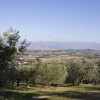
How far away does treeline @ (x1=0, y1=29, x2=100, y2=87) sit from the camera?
1918 inches

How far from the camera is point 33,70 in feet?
309

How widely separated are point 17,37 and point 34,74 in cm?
4573

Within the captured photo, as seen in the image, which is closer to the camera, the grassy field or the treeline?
the grassy field

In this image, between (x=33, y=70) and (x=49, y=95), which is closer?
(x=49, y=95)

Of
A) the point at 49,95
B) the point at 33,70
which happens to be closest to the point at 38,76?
the point at 33,70

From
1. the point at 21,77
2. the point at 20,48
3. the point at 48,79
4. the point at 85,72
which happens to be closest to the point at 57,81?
the point at 48,79

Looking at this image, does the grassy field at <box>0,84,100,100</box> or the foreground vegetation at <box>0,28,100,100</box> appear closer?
the grassy field at <box>0,84,100,100</box>

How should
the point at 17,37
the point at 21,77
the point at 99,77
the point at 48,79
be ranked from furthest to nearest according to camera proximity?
the point at 99,77
the point at 21,77
the point at 48,79
the point at 17,37

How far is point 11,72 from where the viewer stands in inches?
1949

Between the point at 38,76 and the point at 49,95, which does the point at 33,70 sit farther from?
the point at 49,95

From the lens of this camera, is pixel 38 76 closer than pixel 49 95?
No

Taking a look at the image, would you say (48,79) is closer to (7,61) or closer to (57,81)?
(57,81)

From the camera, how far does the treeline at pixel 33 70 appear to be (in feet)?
160

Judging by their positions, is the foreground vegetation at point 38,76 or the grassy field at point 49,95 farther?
the foreground vegetation at point 38,76
